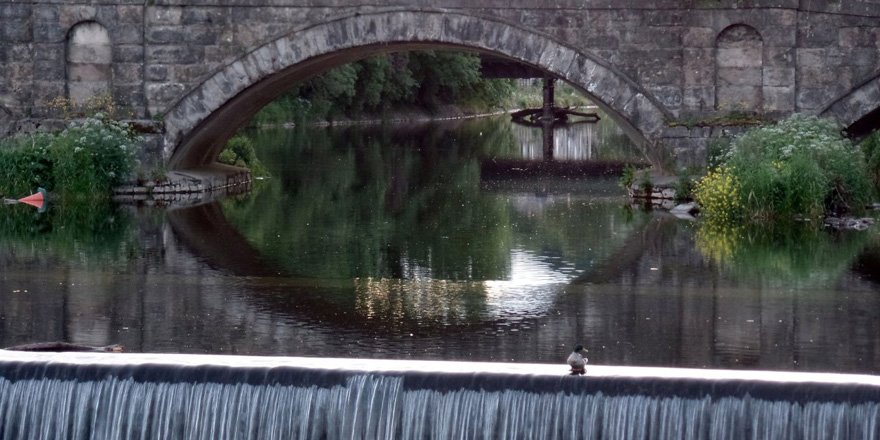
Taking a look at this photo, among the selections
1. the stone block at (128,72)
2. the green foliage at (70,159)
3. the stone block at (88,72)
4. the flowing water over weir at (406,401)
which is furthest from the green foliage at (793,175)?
the flowing water over weir at (406,401)

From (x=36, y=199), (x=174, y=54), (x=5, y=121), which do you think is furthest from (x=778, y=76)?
(x=5, y=121)

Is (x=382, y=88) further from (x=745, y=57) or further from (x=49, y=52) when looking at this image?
(x=745, y=57)

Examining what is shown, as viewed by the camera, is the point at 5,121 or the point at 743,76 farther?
the point at 5,121

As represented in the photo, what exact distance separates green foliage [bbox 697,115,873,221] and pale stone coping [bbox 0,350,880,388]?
344 inches

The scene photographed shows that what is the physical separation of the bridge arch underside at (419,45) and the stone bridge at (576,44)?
0.02 metres

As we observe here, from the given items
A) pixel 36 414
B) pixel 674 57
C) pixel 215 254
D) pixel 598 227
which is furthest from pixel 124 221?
pixel 36 414

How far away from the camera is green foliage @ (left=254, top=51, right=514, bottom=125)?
44.8 metres

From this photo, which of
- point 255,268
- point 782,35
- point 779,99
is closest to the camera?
point 255,268

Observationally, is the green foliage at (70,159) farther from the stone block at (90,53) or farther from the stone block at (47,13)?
the stone block at (47,13)

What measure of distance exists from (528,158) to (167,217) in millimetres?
14950

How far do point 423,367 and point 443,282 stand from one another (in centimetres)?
463

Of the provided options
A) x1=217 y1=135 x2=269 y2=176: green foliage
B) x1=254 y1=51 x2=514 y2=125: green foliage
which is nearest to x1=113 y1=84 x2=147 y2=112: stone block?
x1=217 y1=135 x2=269 y2=176: green foliage

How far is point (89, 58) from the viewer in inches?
826

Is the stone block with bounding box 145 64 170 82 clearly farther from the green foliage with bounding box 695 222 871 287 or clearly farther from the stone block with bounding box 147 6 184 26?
the green foliage with bounding box 695 222 871 287
